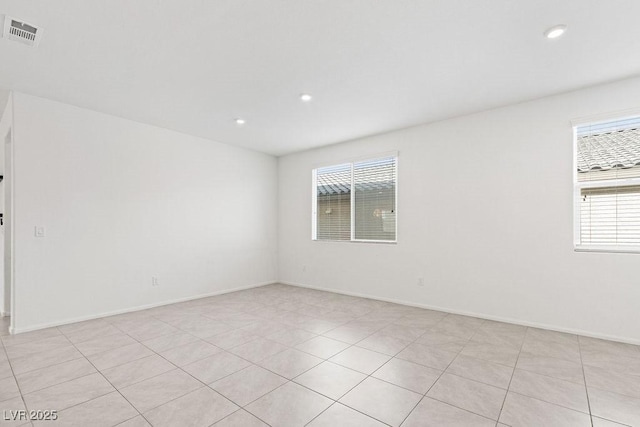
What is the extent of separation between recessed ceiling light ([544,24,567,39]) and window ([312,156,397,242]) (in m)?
2.59

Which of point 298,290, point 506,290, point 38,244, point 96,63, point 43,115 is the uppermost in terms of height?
point 96,63

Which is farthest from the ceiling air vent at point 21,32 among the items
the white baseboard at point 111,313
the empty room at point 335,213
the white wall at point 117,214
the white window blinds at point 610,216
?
the white window blinds at point 610,216

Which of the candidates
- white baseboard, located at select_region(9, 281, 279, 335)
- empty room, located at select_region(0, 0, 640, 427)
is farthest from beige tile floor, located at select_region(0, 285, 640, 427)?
white baseboard, located at select_region(9, 281, 279, 335)

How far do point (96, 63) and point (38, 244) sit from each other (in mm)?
2292

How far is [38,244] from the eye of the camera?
3.56 m

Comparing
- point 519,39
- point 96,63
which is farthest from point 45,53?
point 519,39

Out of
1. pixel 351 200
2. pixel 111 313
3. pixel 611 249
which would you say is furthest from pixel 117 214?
pixel 611 249

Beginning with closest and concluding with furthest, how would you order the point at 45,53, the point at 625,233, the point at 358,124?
the point at 45,53
the point at 625,233
the point at 358,124

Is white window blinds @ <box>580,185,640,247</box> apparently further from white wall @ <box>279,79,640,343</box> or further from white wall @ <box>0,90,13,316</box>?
white wall @ <box>0,90,13,316</box>

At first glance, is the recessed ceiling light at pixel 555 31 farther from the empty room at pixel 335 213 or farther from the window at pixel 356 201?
the window at pixel 356 201

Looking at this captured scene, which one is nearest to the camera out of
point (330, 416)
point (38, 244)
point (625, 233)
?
point (330, 416)

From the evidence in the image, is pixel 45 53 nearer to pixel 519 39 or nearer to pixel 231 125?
pixel 231 125

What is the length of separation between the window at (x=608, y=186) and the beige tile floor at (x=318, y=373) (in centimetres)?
112

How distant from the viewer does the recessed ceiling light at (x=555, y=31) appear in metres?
2.32
